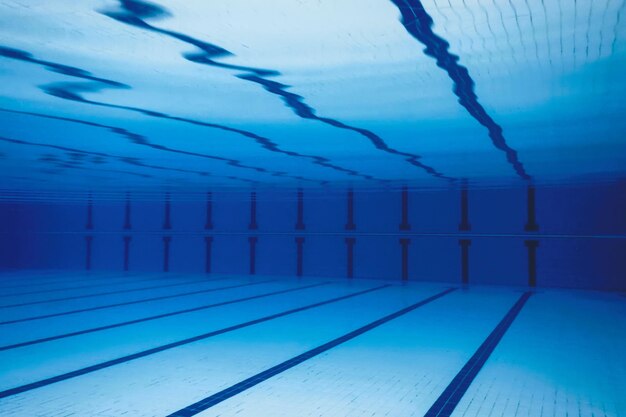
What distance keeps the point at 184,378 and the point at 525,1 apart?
277 centimetres

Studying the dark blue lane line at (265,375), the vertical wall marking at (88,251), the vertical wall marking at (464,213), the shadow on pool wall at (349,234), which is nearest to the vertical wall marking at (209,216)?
the shadow on pool wall at (349,234)

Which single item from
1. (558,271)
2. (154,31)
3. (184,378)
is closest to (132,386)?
(184,378)

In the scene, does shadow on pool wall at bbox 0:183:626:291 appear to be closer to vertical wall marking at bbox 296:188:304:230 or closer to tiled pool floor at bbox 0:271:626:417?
vertical wall marking at bbox 296:188:304:230

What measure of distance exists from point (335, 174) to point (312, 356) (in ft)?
12.7

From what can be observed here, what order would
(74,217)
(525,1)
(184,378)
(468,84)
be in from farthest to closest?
(74,217), (184,378), (468,84), (525,1)

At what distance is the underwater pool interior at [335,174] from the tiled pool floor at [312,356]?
0.09 ft

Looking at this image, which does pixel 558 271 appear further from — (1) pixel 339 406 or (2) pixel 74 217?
(2) pixel 74 217

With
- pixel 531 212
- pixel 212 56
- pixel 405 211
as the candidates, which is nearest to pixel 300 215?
pixel 405 211

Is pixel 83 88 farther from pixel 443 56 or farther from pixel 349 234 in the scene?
pixel 349 234

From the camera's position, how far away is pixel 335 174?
23.7 feet

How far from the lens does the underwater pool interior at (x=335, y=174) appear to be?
7.02 feet

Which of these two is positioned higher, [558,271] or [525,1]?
[525,1]

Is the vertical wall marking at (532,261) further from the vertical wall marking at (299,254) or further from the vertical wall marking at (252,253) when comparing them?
the vertical wall marking at (252,253)

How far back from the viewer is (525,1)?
179 cm
